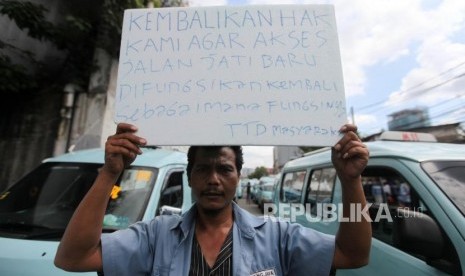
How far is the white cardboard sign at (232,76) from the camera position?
5.37 feet

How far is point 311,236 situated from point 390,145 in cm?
199

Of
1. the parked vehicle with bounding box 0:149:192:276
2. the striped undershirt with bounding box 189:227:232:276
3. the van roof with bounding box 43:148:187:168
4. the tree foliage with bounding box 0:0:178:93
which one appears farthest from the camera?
the tree foliage with bounding box 0:0:178:93

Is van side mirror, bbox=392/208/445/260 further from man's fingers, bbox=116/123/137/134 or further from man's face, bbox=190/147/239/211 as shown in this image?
man's fingers, bbox=116/123/137/134

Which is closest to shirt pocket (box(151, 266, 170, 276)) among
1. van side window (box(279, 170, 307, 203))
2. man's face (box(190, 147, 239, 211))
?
man's face (box(190, 147, 239, 211))

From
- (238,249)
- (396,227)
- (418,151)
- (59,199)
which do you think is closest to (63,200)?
(59,199)

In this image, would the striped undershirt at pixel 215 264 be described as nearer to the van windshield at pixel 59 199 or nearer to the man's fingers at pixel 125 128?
the man's fingers at pixel 125 128

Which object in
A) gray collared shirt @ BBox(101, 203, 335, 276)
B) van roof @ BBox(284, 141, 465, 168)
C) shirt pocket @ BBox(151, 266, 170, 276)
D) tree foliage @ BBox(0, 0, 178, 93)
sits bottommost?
shirt pocket @ BBox(151, 266, 170, 276)

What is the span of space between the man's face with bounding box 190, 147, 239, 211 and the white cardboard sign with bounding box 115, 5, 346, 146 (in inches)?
3.3

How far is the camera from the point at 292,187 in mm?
5770

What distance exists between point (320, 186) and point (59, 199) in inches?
115

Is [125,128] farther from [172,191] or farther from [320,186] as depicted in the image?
[320,186]

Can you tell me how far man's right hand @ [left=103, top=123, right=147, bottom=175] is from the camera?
1.51 metres

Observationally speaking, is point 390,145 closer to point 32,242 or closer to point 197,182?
point 197,182

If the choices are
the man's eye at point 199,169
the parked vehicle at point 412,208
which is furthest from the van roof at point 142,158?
the man's eye at point 199,169
